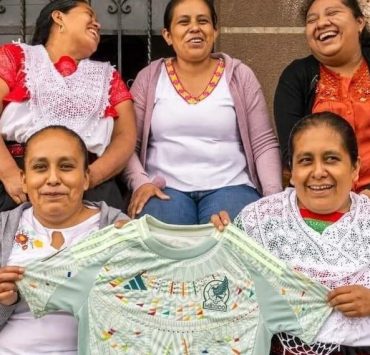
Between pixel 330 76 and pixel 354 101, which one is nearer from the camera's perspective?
pixel 354 101

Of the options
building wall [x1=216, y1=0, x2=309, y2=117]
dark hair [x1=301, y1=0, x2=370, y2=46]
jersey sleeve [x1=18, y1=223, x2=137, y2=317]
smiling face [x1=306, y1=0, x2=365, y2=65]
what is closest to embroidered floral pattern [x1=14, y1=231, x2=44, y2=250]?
jersey sleeve [x1=18, y1=223, x2=137, y2=317]

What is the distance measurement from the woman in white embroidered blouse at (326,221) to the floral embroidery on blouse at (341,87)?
23.9 inches

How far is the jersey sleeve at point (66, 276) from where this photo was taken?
9.87 feet

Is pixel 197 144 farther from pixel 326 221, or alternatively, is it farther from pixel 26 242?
pixel 26 242

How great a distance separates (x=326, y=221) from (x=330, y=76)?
999 mm

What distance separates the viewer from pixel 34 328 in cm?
316

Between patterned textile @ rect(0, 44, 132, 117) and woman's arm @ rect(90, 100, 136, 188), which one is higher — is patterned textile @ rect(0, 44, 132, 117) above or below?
above

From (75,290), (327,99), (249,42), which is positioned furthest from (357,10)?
(75,290)

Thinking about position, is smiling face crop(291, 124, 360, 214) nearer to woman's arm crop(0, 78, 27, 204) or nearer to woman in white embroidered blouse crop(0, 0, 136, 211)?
woman in white embroidered blouse crop(0, 0, 136, 211)

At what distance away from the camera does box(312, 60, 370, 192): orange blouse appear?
3828 millimetres

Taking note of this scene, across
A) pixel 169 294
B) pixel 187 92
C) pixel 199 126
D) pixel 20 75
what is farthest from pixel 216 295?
pixel 20 75

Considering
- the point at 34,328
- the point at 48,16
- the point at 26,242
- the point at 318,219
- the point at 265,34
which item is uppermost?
the point at 48,16

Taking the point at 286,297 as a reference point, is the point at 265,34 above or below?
above

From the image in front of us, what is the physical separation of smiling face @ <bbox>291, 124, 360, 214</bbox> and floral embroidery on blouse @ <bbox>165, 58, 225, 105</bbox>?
85 centimetres
